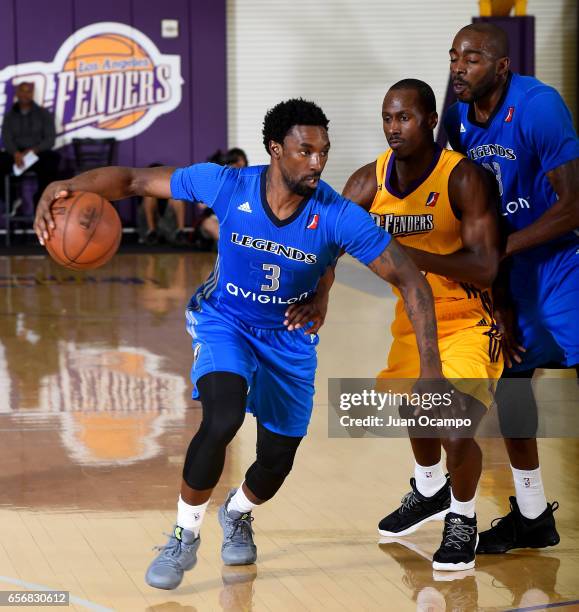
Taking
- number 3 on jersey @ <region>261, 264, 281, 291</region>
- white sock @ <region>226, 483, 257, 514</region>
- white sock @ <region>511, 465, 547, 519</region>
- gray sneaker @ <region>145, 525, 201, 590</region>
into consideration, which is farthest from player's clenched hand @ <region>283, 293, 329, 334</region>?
white sock @ <region>511, 465, 547, 519</region>

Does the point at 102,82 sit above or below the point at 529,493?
above

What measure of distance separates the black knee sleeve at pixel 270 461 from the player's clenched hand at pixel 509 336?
91 centimetres

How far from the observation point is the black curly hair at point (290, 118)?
12.3 feet

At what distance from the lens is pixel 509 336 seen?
427 cm

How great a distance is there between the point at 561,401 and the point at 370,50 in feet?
35.4

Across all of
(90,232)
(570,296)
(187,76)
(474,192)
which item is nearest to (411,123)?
(474,192)

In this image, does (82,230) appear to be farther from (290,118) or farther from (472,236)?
(472,236)

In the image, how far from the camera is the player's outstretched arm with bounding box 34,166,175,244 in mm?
3938

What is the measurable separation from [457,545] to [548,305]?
3.28 ft

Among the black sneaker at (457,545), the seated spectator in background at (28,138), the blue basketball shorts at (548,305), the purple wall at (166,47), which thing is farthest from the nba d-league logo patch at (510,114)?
the purple wall at (166,47)

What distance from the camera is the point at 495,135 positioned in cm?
419

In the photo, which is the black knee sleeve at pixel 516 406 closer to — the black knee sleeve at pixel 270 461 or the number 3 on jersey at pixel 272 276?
the black knee sleeve at pixel 270 461

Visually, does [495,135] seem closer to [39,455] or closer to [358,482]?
[358,482]

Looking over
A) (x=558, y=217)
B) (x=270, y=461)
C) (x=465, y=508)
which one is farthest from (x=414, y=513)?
(x=558, y=217)
